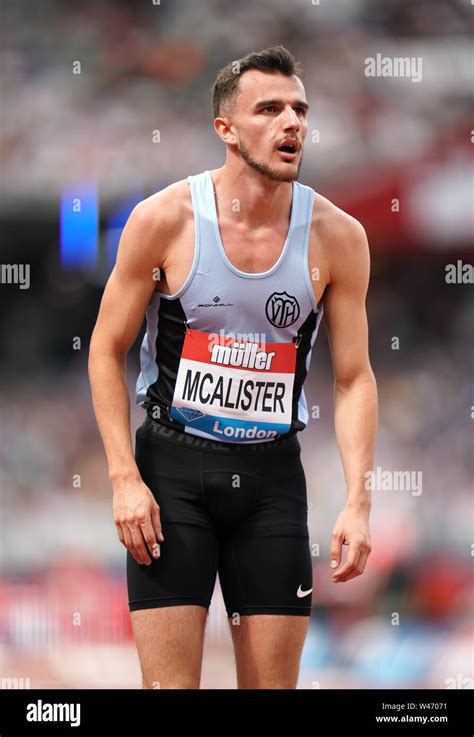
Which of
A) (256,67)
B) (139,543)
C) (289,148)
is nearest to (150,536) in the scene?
(139,543)

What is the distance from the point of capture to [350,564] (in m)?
2.63

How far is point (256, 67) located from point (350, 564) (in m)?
1.25

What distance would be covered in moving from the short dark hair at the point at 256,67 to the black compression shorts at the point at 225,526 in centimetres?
86

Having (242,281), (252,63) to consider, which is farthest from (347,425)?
(252,63)

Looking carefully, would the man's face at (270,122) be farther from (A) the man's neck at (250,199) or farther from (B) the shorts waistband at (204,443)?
(B) the shorts waistband at (204,443)

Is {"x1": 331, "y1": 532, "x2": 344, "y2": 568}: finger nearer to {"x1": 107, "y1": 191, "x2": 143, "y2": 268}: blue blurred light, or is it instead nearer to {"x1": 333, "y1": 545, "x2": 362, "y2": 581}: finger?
{"x1": 333, "y1": 545, "x2": 362, "y2": 581}: finger

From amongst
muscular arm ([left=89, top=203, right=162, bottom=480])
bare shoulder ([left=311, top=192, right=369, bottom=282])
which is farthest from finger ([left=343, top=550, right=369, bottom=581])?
bare shoulder ([left=311, top=192, right=369, bottom=282])

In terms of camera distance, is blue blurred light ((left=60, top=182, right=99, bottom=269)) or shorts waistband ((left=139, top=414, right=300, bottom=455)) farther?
blue blurred light ((left=60, top=182, right=99, bottom=269))

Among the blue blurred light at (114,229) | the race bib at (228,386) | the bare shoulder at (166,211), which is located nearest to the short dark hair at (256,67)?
the bare shoulder at (166,211)

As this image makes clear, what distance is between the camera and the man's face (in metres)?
2.74

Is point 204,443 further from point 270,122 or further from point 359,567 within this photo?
point 270,122

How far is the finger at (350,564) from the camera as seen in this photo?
8.57 feet

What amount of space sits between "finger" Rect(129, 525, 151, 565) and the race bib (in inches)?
12.1

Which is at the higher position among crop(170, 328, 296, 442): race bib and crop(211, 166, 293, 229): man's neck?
crop(211, 166, 293, 229): man's neck
